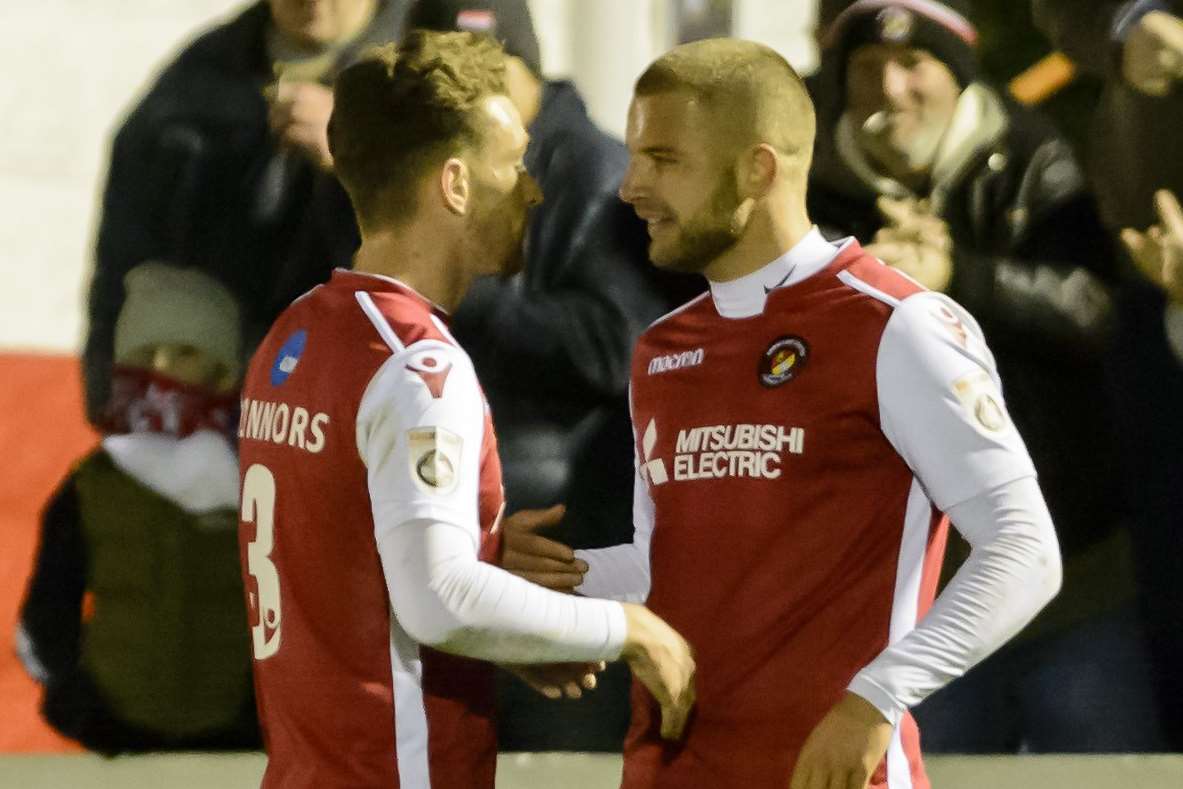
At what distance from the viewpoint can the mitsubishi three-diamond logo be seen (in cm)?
192

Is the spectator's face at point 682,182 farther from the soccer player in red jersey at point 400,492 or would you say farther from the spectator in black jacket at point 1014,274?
the spectator in black jacket at point 1014,274

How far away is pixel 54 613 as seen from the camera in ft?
9.20

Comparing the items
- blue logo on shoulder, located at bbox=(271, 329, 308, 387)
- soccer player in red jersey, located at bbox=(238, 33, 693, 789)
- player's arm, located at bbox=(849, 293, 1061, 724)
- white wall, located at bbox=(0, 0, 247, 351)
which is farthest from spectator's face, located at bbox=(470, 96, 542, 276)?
white wall, located at bbox=(0, 0, 247, 351)

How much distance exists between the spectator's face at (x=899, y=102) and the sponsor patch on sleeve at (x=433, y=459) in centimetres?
122

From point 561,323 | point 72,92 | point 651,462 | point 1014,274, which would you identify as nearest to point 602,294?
point 561,323

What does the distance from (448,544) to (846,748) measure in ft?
1.47

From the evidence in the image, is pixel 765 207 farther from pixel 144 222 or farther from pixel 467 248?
pixel 144 222

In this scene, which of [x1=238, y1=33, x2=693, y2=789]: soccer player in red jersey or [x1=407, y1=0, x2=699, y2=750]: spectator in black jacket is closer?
[x1=238, y1=33, x2=693, y2=789]: soccer player in red jersey

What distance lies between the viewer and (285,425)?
1.80 m

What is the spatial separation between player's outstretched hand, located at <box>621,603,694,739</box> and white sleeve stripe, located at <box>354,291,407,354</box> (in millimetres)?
374

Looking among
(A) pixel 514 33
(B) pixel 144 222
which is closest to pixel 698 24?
(A) pixel 514 33

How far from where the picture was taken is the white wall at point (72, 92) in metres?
2.81

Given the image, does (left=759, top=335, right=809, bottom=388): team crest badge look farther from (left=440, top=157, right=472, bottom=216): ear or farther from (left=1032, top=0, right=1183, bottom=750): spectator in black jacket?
→ (left=1032, top=0, right=1183, bottom=750): spectator in black jacket

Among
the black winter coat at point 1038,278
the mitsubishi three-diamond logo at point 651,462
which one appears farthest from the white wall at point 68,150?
the mitsubishi three-diamond logo at point 651,462
